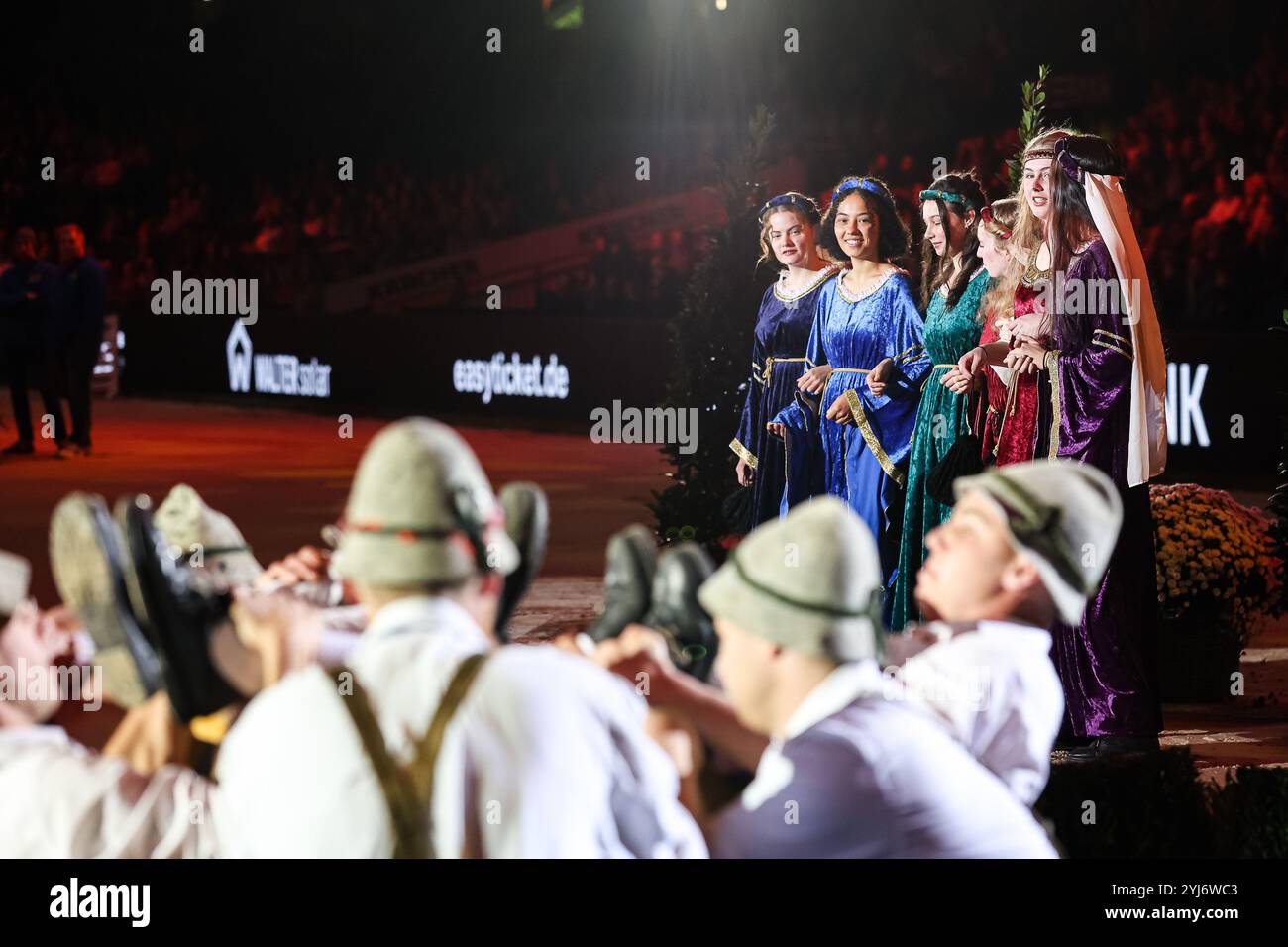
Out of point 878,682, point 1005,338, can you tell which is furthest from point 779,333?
point 878,682

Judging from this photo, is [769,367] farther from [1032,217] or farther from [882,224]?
[1032,217]

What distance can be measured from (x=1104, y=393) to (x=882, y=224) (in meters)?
1.36

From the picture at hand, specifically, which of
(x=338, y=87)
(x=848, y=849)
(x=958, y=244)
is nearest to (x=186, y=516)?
(x=848, y=849)

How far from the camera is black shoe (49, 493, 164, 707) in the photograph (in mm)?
3422

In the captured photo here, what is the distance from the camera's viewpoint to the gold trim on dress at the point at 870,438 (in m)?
7.23

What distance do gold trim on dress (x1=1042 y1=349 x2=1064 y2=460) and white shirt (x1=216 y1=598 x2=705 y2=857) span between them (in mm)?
3405

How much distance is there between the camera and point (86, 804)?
3381mm

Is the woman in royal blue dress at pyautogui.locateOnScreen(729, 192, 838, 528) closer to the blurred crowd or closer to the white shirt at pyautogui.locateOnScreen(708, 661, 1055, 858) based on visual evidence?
the white shirt at pyautogui.locateOnScreen(708, 661, 1055, 858)

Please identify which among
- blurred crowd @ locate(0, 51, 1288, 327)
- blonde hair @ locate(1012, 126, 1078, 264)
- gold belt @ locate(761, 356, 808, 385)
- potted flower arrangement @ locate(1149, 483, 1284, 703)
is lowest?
potted flower arrangement @ locate(1149, 483, 1284, 703)

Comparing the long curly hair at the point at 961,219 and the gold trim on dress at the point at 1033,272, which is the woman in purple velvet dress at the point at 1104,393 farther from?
the long curly hair at the point at 961,219

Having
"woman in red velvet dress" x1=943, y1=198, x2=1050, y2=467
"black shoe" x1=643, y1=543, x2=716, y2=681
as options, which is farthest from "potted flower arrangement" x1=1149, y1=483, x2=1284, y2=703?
"black shoe" x1=643, y1=543, x2=716, y2=681

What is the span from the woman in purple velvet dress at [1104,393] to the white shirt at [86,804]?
11.1 ft

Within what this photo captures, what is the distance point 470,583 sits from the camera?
10.6 feet
